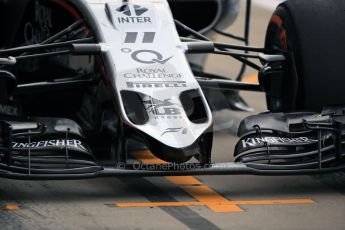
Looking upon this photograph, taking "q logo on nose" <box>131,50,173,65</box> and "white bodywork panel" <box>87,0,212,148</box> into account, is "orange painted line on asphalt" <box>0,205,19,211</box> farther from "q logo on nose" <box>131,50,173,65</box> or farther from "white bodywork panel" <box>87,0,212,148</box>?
"q logo on nose" <box>131,50,173,65</box>

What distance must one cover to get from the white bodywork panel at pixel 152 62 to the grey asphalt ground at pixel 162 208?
0.52m

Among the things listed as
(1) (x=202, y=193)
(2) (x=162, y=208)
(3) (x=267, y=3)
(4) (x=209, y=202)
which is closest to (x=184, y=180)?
(1) (x=202, y=193)

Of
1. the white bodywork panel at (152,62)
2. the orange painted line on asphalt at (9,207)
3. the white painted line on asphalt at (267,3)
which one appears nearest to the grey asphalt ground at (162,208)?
the orange painted line on asphalt at (9,207)

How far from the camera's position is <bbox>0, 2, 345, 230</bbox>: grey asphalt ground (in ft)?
22.1

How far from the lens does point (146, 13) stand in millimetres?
8141

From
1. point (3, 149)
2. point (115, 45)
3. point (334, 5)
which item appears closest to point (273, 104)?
point (334, 5)

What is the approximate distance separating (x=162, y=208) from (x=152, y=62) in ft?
3.68

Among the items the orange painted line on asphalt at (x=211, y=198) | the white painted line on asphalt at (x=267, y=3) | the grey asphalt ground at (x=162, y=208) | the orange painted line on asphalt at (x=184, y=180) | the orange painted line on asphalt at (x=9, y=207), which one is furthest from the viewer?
the white painted line on asphalt at (x=267, y=3)

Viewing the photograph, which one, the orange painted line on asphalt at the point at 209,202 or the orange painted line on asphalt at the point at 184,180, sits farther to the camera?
the orange painted line on asphalt at the point at 184,180

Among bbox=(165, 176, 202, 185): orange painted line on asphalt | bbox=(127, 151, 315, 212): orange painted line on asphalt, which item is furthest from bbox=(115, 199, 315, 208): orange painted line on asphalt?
bbox=(165, 176, 202, 185): orange painted line on asphalt

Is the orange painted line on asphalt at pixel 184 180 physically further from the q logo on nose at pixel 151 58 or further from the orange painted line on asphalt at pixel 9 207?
the orange painted line on asphalt at pixel 9 207

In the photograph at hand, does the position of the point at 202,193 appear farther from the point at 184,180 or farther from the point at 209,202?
the point at 184,180

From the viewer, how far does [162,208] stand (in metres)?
7.16

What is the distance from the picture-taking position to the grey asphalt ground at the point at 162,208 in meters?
6.74
